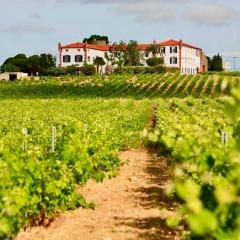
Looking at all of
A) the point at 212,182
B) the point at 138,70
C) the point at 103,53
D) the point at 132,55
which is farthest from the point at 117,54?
the point at 212,182

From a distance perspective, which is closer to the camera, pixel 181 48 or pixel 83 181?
pixel 83 181

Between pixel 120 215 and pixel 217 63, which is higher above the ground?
pixel 217 63

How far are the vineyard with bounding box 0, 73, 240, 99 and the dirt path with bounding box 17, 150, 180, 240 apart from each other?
57874mm

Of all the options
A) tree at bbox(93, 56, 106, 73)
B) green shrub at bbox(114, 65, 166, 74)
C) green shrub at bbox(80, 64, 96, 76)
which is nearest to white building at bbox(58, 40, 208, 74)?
tree at bbox(93, 56, 106, 73)

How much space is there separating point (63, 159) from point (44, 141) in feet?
14.1

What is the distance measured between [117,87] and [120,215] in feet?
233

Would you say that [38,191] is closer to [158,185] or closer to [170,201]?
[170,201]

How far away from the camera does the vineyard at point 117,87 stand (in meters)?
77.3

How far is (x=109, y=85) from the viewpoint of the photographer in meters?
84.4

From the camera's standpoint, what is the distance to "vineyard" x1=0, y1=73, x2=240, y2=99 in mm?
77306

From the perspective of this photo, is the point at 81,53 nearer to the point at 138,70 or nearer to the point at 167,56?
the point at 167,56

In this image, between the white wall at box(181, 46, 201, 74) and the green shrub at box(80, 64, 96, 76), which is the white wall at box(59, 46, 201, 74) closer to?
the white wall at box(181, 46, 201, 74)

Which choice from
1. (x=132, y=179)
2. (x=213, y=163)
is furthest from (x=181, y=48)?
(x=213, y=163)

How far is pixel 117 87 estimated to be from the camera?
82875 mm
